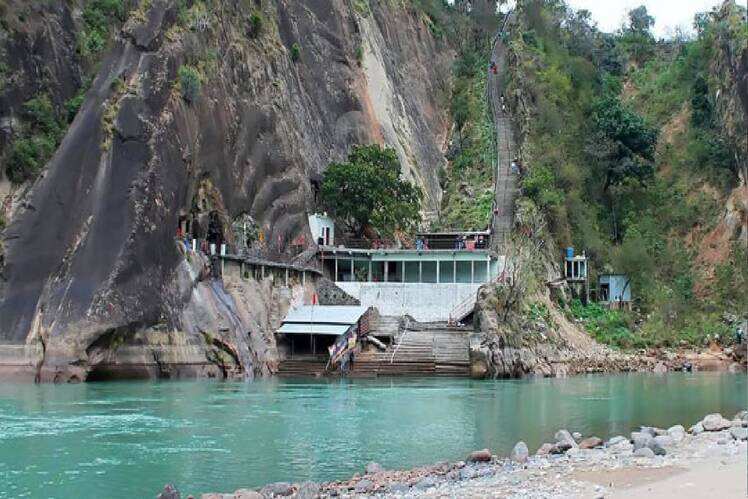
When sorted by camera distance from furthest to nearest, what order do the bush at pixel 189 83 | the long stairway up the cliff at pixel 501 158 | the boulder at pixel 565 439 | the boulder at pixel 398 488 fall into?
the long stairway up the cliff at pixel 501 158 < the bush at pixel 189 83 < the boulder at pixel 565 439 < the boulder at pixel 398 488

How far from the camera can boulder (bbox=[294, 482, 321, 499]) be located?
16.6m

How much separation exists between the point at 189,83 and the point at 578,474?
127ft

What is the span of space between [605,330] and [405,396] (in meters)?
29.1

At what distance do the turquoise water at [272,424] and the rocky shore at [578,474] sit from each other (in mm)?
1966

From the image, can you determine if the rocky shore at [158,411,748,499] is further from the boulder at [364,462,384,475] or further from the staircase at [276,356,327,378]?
the staircase at [276,356,327,378]

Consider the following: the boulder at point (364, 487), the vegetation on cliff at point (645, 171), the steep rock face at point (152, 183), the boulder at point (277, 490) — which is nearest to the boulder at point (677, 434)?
the boulder at point (364, 487)

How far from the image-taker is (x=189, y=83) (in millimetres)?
50375

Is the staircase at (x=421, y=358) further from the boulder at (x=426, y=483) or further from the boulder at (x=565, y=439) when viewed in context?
the boulder at (x=426, y=483)

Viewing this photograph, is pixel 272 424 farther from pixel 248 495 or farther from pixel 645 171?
pixel 645 171

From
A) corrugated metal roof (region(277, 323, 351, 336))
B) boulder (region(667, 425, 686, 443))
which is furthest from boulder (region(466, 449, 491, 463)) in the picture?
corrugated metal roof (region(277, 323, 351, 336))

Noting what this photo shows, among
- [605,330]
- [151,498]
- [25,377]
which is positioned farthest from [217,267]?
[151,498]

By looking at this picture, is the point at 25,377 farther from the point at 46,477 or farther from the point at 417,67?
the point at 417,67

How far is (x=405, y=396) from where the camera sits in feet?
124

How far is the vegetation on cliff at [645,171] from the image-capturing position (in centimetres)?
6569
